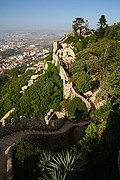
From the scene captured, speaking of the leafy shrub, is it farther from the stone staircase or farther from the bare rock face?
the bare rock face

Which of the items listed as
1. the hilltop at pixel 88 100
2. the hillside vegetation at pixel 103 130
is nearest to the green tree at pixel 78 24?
the hilltop at pixel 88 100

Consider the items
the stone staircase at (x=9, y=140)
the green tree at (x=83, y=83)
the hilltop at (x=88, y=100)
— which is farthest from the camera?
the green tree at (x=83, y=83)

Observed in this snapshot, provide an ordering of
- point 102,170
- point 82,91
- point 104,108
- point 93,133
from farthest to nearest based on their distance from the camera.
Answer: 1. point 82,91
2. point 104,108
3. point 93,133
4. point 102,170

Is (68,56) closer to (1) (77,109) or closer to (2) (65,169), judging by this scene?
(1) (77,109)

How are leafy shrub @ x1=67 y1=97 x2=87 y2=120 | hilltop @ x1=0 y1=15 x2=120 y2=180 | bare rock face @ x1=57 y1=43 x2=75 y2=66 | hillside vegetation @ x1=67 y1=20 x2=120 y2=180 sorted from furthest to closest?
bare rock face @ x1=57 y1=43 x2=75 y2=66
leafy shrub @ x1=67 y1=97 x2=87 y2=120
hilltop @ x1=0 y1=15 x2=120 y2=180
hillside vegetation @ x1=67 y1=20 x2=120 y2=180

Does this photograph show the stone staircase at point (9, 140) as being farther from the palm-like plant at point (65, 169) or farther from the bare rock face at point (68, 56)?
the bare rock face at point (68, 56)

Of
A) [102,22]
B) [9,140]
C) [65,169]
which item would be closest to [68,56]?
[102,22]

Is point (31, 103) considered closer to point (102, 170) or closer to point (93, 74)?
point (93, 74)

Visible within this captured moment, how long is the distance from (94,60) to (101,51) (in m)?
1.99

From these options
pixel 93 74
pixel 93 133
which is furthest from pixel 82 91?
pixel 93 133

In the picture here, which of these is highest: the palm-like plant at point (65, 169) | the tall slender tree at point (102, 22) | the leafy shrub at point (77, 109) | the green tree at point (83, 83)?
the tall slender tree at point (102, 22)

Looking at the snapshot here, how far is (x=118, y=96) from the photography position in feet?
42.0

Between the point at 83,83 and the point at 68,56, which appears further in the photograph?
the point at 68,56

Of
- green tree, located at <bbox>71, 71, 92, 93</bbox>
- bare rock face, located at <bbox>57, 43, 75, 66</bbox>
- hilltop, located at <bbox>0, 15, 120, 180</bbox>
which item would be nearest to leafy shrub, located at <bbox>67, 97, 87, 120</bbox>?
hilltop, located at <bbox>0, 15, 120, 180</bbox>
